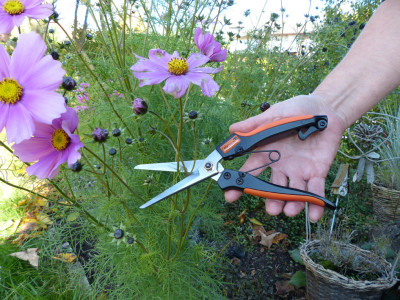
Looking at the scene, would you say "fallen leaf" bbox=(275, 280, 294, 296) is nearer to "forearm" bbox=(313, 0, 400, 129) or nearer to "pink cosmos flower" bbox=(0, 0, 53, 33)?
"forearm" bbox=(313, 0, 400, 129)

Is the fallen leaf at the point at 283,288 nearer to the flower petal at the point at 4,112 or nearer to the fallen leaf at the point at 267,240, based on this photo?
the fallen leaf at the point at 267,240

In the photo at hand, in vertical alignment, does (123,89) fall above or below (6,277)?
above

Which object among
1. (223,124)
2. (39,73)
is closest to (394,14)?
(223,124)

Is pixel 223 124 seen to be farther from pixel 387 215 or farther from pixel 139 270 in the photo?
pixel 387 215

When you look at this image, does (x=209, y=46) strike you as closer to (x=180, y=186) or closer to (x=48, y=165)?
(x=180, y=186)

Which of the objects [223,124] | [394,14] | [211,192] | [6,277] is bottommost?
[6,277]

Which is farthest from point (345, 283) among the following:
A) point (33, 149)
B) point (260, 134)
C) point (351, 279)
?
point (33, 149)

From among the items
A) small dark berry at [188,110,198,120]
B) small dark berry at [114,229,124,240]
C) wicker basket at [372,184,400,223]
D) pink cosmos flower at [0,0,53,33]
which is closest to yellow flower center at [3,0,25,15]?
pink cosmos flower at [0,0,53,33]
